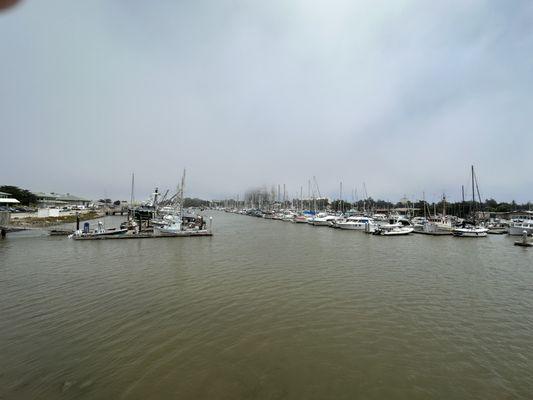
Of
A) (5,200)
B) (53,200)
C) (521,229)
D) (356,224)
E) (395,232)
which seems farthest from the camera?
(53,200)

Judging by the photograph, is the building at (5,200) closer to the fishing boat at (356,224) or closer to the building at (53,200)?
the building at (53,200)

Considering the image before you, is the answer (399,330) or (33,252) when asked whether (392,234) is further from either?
(33,252)

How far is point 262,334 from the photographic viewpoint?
9102mm

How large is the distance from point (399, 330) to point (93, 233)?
123 ft

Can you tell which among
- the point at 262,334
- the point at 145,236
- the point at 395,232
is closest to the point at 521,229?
the point at 395,232

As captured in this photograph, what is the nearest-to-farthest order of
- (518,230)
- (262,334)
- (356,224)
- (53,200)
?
(262,334), (518,230), (356,224), (53,200)

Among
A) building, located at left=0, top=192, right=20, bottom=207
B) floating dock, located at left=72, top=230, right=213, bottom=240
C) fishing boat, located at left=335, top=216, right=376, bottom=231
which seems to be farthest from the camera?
fishing boat, located at left=335, top=216, right=376, bottom=231

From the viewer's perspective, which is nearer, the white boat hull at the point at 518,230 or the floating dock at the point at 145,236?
the floating dock at the point at 145,236

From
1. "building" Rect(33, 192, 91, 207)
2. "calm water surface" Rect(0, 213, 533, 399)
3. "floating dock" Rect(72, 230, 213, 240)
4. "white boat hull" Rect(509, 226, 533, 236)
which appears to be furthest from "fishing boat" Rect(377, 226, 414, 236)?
"building" Rect(33, 192, 91, 207)

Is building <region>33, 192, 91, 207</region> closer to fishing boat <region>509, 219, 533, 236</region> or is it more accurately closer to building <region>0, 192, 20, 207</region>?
building <region>0, 192, 20, 207</region>

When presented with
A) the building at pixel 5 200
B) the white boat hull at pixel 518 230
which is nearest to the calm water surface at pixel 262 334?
the white boat hull at pixel 518 230

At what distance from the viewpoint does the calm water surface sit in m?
6.44

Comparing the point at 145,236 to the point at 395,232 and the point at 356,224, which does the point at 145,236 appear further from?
the point at 356,224

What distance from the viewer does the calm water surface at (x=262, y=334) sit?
6438 millimetres
